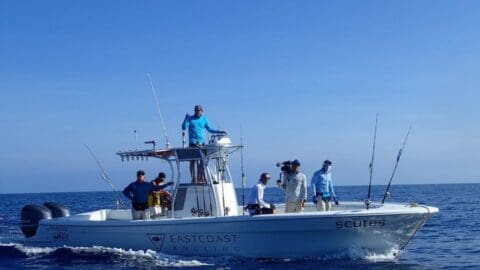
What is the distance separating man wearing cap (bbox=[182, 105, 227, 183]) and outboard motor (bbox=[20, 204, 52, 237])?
455cm

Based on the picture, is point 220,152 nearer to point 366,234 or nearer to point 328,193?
point 328,193

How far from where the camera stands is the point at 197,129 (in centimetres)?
1534

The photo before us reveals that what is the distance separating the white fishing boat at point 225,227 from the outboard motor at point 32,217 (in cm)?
80

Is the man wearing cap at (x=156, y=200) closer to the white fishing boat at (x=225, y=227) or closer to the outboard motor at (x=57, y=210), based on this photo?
the white fishing boat at (x=225, y=227)

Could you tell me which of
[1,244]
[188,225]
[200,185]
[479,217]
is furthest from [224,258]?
[479,217]

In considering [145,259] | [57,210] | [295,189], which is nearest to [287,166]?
[295,189]

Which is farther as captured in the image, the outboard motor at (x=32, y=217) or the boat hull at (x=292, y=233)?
the outboard motor at (x=32, y=217)

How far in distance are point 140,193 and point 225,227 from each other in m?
2.44

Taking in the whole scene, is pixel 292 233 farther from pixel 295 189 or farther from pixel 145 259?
pixel 145 259

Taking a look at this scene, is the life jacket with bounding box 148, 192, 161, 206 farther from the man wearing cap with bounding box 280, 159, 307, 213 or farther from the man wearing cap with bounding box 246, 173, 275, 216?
the man wearing cap with bounding box 280, 159, 307, 213

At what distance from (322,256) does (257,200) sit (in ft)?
5.96

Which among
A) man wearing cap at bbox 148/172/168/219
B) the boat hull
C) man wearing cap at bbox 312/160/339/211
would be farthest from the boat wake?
man wearing cap at bbox 312/160/339/211

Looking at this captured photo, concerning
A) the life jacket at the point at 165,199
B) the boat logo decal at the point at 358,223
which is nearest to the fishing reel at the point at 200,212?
the life jacket at the point at 165,199

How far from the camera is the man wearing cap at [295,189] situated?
14.4 meters
